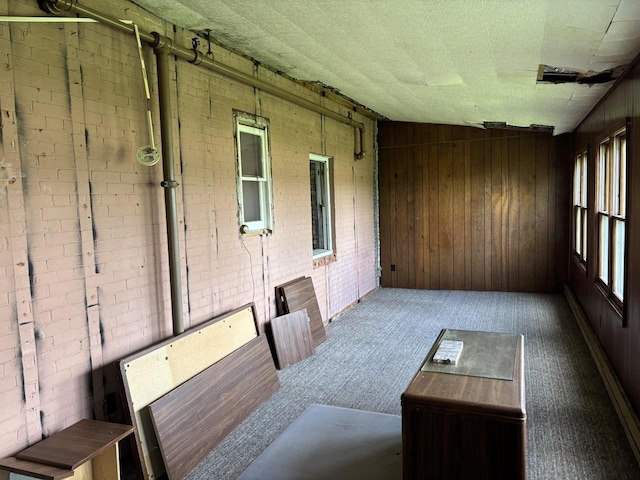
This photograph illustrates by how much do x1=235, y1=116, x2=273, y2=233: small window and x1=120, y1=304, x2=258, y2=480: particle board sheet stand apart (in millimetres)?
962

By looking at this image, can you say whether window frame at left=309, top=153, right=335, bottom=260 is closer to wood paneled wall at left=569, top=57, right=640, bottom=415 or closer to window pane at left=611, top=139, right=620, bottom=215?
wood paneled wall at left=569, top=57, right=640, bottom=415

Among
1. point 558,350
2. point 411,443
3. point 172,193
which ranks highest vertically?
point 172,193

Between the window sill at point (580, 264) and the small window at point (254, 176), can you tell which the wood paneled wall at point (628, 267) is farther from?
the small window at point (254, 176)

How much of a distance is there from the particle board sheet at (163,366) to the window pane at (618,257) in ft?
→ 9.99

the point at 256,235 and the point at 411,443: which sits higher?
the point at 256,235

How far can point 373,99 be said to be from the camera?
5.62 metres

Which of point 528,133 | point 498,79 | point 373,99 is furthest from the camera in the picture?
point 528,133

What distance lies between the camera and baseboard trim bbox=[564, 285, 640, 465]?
2753mm

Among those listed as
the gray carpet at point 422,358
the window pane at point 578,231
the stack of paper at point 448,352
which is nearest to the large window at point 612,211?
the gray carpet at point 422,358

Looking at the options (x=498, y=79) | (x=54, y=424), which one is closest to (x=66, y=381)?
(x=54, y=424)

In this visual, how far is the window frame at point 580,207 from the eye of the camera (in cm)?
555

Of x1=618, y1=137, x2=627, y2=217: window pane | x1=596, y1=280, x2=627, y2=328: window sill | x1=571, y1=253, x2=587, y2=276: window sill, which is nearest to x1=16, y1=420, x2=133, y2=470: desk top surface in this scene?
x1=596, y1=280, x2=627, y2=328: window sill

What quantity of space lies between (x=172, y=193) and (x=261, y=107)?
1647mm

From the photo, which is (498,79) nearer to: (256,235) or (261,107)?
(261,107)
